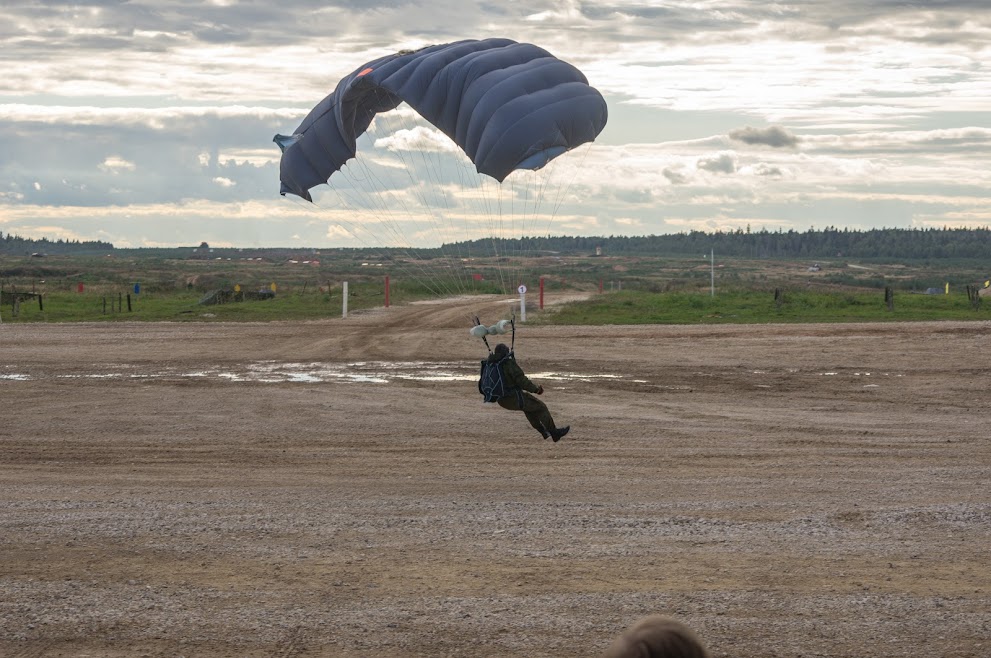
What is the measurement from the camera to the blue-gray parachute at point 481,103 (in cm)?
1917

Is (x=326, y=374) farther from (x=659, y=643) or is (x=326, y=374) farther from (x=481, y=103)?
(x=659, y=643)

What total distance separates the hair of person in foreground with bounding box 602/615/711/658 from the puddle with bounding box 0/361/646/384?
21506mm

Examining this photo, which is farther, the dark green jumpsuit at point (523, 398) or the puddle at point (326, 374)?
the puddle at point (326, 374)

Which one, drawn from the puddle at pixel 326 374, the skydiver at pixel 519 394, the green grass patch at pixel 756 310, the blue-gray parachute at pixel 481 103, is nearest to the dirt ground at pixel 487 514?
the puddle at pixel 326 374

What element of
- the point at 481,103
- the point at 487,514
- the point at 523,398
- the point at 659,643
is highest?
the point at 481,103

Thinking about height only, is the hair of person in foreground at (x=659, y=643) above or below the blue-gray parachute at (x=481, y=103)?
below

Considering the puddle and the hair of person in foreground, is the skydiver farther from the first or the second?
the hair of person in foreground

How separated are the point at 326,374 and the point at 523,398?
37.1 feet

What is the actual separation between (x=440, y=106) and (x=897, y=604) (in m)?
14.2

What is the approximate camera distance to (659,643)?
260 centimetres

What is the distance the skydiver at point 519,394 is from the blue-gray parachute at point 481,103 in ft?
17.4

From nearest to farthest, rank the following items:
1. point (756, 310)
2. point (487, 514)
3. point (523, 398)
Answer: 1. point (487, 514)
2. point (523, 398)
3. point (756, 310)

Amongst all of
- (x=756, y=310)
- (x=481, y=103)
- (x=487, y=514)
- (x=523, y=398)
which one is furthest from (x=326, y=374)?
(x=756, y=310)

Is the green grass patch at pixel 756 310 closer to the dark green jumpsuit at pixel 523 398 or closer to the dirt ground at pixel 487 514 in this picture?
the dirt ground at pixel 487 514
